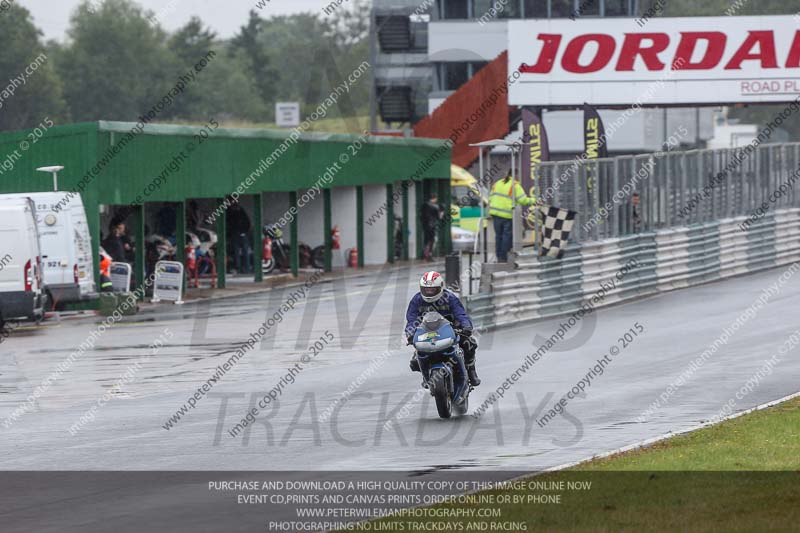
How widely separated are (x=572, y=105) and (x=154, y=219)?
11.4 m

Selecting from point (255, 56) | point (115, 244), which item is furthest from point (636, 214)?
point (255, 56)

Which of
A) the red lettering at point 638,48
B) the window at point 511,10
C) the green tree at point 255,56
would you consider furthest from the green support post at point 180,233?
the green tree at point 255,56

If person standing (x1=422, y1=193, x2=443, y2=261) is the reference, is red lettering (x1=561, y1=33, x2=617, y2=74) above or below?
above

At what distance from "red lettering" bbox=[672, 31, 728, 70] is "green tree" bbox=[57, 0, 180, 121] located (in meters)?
82.0

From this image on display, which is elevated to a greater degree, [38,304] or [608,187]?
[608,187]

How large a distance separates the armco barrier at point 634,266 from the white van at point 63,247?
9.10 meters

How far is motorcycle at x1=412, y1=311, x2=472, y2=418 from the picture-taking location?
14961mm

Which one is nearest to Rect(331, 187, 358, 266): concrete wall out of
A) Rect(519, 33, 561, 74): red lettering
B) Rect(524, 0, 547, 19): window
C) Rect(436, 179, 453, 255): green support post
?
Rect(436, 179, 453, 255): green support post

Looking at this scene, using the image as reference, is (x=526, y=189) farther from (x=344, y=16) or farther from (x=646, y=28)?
(x=344, y=16)

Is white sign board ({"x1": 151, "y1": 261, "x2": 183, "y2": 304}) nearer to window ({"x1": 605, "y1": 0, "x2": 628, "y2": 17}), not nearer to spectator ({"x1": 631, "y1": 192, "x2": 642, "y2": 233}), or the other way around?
spectator ({"x1": 631, "y1": 192, "x2": 642, "y2": 233})

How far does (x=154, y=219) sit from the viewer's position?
39.6m

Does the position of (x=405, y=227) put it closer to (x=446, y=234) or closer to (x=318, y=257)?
(x=446, y=234)

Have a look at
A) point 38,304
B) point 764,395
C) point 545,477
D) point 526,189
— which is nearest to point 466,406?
point 764,395

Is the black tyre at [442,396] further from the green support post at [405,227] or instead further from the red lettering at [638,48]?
the green support post at [405,227]
